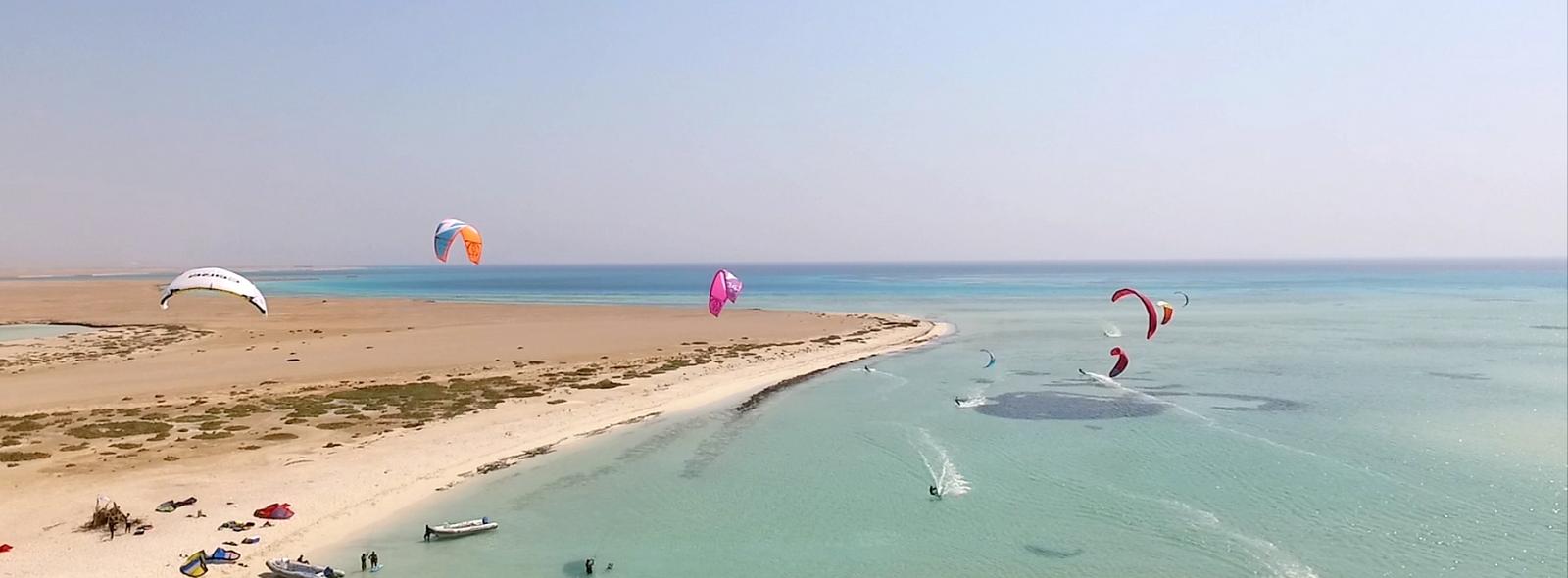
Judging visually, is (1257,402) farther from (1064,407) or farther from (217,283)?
(217,283)

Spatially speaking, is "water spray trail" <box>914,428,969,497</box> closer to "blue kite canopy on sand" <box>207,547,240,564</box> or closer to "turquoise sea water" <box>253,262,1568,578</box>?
"turquoise sea water" <box>253,262,1568,578</box>

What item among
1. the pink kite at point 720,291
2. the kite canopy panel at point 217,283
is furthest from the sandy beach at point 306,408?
the kite canopy panel at point 217,283

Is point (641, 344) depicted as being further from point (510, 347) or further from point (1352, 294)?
point (1352, 294)

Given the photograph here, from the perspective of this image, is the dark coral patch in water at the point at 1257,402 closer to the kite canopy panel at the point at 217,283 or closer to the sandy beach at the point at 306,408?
the sandy beach at the point at 306,408

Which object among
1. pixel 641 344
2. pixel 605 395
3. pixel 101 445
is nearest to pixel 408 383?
pixel 605 395

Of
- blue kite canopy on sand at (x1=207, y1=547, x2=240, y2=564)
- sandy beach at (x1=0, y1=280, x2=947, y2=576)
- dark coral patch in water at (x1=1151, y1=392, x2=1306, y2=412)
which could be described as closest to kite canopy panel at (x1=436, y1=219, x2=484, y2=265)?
sandy beach at (x1=0, y1=280, x2=947, y2=576)
